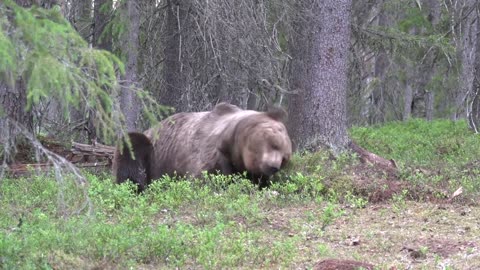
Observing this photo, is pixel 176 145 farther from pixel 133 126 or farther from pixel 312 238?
pixel 312 238

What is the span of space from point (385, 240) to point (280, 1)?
676 cm

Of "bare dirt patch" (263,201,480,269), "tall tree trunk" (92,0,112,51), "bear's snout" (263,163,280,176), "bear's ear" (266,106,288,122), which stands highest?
"tall tree trunk" (92,0,112,51)

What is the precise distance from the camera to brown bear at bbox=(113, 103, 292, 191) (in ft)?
34.4

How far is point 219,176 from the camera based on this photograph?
10.3m

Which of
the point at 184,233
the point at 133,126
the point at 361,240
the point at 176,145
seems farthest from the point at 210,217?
the point at 133,126

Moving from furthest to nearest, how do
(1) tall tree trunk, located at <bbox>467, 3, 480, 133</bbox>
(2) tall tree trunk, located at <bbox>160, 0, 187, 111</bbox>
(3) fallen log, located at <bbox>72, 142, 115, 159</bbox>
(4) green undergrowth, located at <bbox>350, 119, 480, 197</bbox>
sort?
(1) tall tree trunk, located at <bbox>467, 3, 480, 133</bbox>
(2) tall tree trunk, located at <bbox>160, 0, 187, 111</bbox>
(3) fallen log, located at <bbox>72, 142, 115, 159</bbox>
(4) green undergrowth, located at <bbox>350, 119, 480, 197</bbox>

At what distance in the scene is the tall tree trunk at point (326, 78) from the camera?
1356 cm

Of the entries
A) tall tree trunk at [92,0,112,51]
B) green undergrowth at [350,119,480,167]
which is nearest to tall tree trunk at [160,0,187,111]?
tall tree trunk at [92,0,112,51]

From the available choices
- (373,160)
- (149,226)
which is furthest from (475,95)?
(149,226)

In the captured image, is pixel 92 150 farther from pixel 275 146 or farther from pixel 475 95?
pixel 475 95

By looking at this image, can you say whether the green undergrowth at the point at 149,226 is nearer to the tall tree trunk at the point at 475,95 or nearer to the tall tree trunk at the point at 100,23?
the tall tree trunk at the point at 100,23

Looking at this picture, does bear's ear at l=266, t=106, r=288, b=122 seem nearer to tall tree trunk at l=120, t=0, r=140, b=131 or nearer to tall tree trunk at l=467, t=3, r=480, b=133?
tall tree trunk at l=120, t=0, r=140, b=131

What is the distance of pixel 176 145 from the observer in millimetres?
11820

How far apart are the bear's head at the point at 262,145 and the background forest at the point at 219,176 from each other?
293 millimetres
